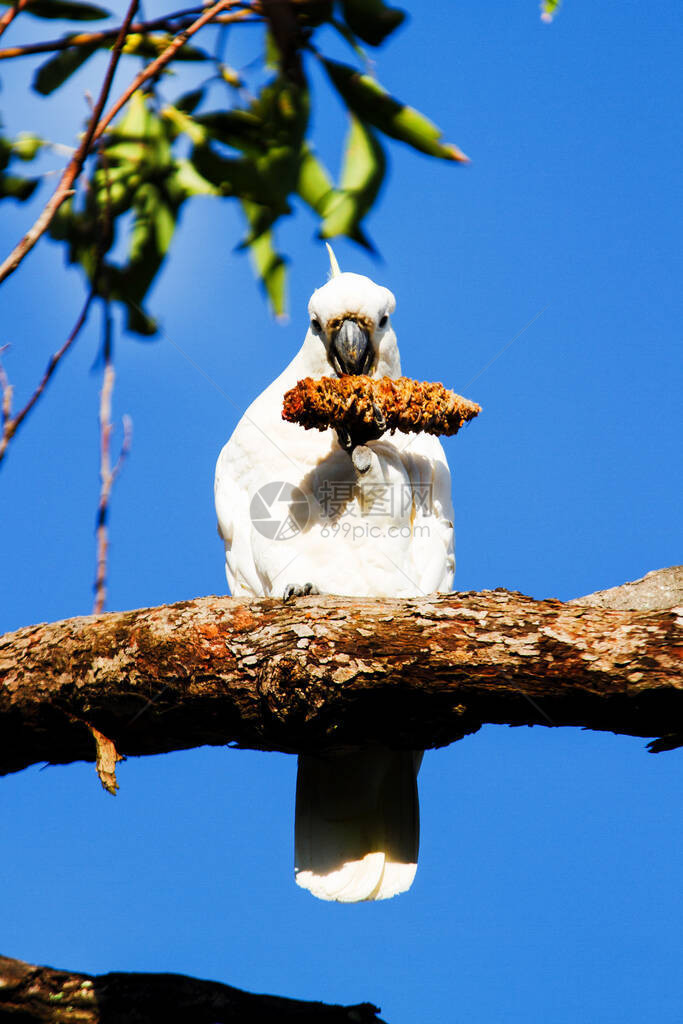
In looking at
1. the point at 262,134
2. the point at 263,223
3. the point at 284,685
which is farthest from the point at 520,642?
the point at 262,134

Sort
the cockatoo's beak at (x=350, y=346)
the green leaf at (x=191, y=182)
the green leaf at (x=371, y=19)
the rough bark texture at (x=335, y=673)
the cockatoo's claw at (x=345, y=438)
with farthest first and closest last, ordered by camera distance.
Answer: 1. the cockatoo's beak at (x=350, y=346)
2. the cockatoo's claw at (x=345, y=438)
3. the rough bark texture at (x=335, y=673)
4. the green leaf at (x=191, y=182)
5. the green leaf at (x=371, y=19)

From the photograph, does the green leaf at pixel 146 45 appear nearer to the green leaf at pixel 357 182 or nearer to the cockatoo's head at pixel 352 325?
the green leaf at pixel 357 182

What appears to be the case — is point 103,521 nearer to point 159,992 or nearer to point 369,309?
point 159,992

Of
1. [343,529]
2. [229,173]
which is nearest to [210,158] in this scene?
[229,173]

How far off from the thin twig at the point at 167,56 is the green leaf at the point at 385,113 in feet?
0.65

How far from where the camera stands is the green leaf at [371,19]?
139cm

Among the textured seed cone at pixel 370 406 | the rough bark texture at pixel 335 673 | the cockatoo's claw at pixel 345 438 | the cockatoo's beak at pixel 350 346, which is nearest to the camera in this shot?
the rough bark texture at pixel 335 673

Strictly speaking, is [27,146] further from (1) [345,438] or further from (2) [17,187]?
(1) [345,438]

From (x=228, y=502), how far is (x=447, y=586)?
0.92 metres

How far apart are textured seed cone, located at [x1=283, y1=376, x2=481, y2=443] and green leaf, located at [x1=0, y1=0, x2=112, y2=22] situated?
1.48 meters

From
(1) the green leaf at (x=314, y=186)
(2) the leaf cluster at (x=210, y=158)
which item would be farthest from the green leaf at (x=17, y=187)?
(1) the green leaf at (x=314, y=186)

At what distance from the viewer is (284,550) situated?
351 centimetres

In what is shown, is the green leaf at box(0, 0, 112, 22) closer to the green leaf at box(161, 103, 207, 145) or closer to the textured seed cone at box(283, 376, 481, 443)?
the green leaf at box(161, 103, 207, 145)

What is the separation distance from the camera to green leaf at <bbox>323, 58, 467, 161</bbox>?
173 centimetres
